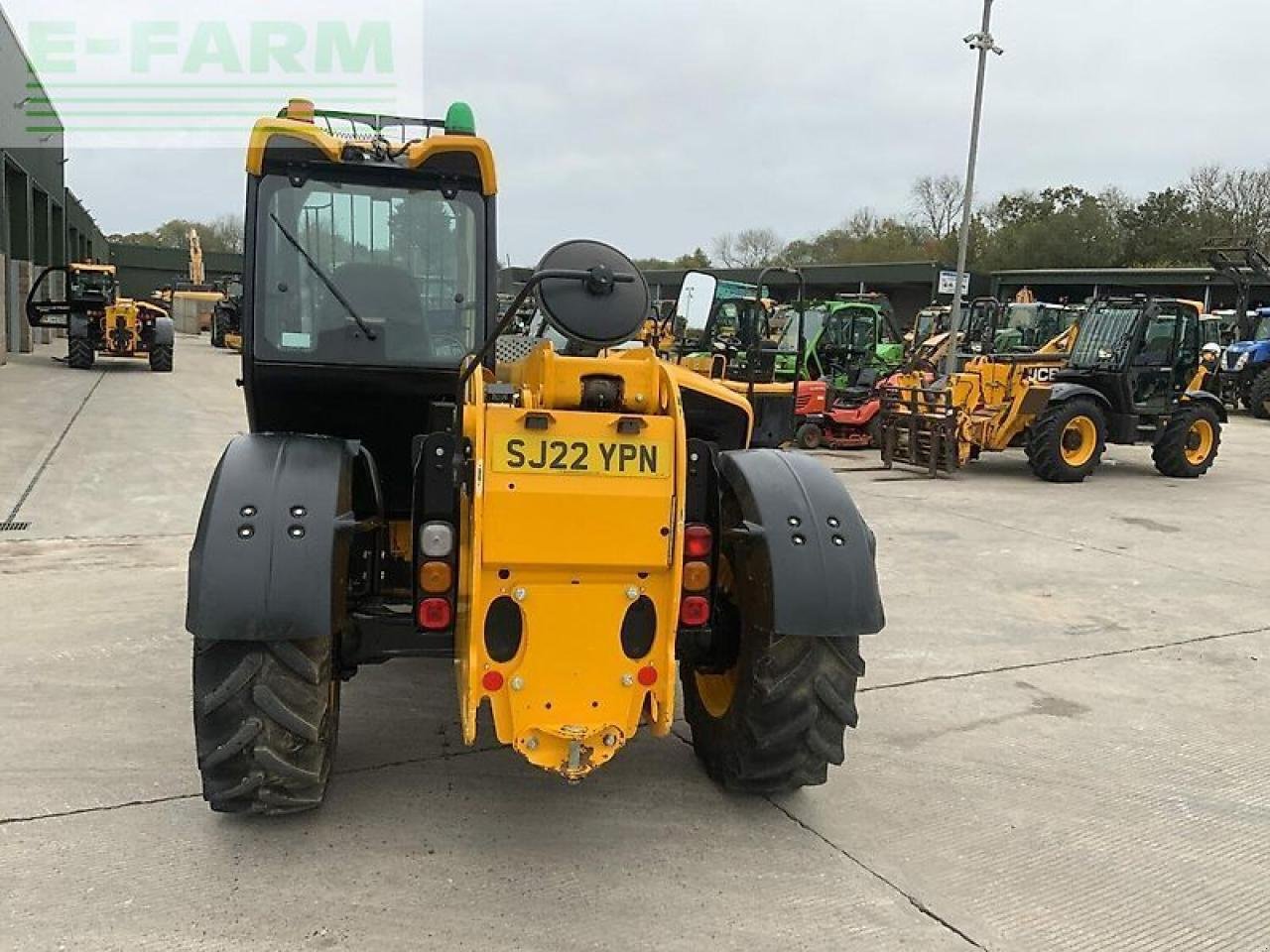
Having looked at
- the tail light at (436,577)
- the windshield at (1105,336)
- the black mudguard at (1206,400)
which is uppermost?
the windshield at (1105,336)

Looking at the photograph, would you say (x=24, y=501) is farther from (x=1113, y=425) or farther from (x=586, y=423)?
(x=1113, y=425)

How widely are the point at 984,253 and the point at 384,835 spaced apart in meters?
50.8

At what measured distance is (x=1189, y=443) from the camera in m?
14.0

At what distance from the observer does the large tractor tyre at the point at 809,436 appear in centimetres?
1517

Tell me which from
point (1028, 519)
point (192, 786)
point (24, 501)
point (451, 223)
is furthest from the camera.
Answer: point (1028, 519)

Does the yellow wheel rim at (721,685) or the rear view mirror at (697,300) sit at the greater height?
the rear view mirror at (697,300)

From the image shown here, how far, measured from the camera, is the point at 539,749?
3172 millimetres

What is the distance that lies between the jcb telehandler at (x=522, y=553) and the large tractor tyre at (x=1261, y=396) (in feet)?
77.1

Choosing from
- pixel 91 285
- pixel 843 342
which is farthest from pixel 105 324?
pixel 843 342

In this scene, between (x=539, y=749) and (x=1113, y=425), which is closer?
(x=539, y=749)

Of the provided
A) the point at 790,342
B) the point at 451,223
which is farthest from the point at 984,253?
the point at 451,223

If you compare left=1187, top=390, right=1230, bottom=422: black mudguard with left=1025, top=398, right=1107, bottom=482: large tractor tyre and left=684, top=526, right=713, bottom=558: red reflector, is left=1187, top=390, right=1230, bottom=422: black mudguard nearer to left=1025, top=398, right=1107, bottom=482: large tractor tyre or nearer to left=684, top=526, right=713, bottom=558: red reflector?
left=1025, top=398, right=1107, bottom=482: large tractor tyre

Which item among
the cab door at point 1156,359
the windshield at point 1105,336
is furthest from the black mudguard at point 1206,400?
the windshield at point 1105,336

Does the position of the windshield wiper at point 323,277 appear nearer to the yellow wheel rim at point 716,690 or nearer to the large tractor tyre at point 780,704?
the large tractor tyre at point 780,704
